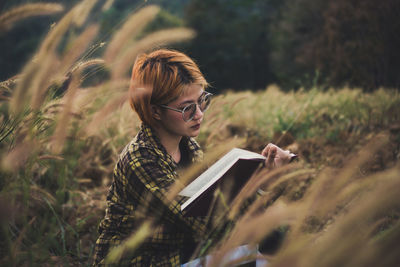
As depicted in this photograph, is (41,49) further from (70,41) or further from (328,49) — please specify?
(328,49)

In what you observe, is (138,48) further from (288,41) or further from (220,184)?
(288,41)

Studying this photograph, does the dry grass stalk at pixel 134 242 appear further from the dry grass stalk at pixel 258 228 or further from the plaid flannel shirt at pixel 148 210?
the plaid flannel shirt at pixel 148 210

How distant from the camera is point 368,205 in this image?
2.06 feet

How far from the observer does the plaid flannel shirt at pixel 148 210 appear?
142 centimetres

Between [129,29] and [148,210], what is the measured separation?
2.74ft

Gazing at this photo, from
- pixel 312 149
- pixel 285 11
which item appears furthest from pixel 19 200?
pixel 285 11

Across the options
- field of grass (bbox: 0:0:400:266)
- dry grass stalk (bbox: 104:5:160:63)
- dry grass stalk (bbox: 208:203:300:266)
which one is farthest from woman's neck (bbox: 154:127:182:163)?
dry grass stalk (bbox: 208:203:300:266)

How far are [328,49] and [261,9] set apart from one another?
18.8 meters

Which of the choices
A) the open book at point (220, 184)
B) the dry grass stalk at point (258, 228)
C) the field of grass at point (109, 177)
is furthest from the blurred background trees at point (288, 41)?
the dry grass stalk at point (258, 228)

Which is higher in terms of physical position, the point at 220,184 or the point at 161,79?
the point at 161,79

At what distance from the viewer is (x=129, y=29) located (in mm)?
1502

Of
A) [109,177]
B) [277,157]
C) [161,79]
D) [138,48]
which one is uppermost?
[138,48]

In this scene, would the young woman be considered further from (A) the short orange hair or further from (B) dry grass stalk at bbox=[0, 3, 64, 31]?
(B) dry grass stalk at bbox=[0, 3, 64, 31]

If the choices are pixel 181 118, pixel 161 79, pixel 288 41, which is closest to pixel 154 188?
pixel 181 118
